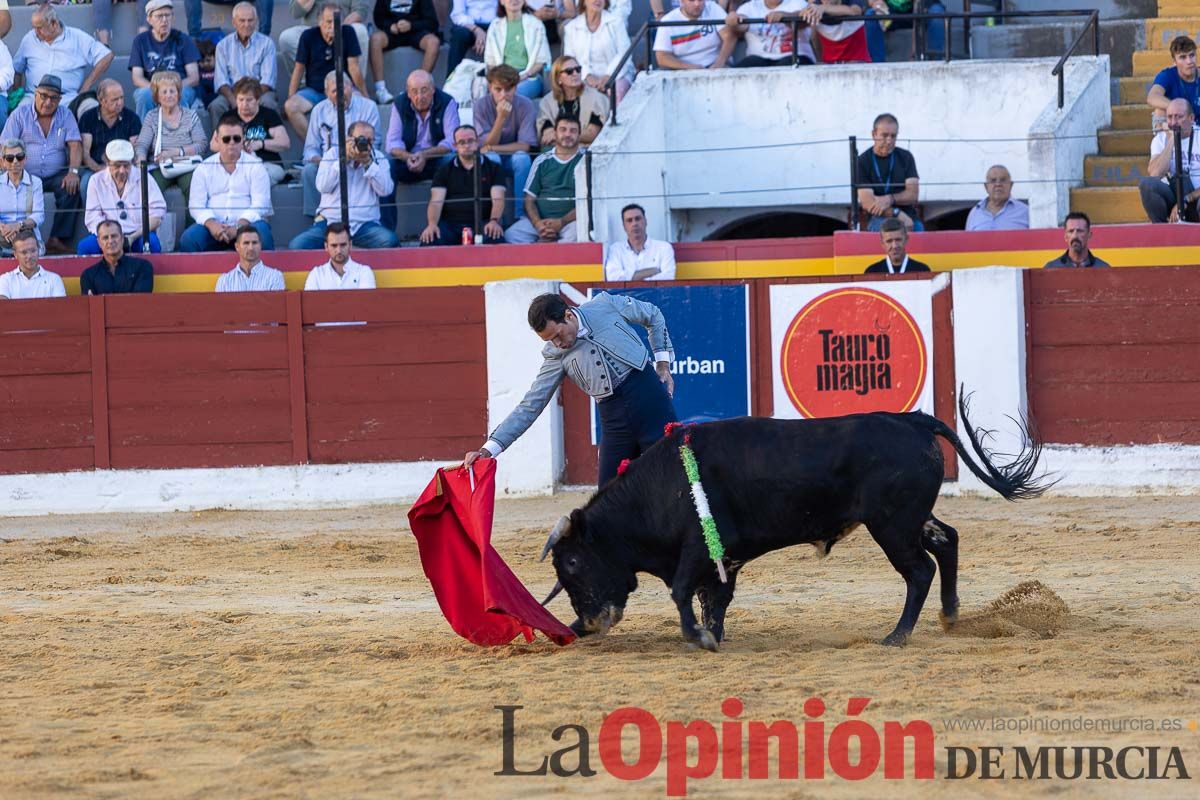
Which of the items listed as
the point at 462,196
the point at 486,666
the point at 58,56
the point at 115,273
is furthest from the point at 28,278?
the point at 486,666

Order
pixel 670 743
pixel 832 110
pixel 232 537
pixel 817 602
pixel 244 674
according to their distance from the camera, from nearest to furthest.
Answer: pixel 670 743, pixel 244 674, pixel 817 602, pixel 232 537, pixel 832 110

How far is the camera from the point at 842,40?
12.0 metres

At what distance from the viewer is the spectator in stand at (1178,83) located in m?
10.7

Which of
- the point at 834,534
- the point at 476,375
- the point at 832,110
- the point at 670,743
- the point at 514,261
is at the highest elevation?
the point at 832,110

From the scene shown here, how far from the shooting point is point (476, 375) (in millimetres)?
9883

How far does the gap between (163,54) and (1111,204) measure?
6.58m

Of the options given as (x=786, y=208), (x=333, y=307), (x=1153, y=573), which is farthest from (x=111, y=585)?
(x=786, y=208)

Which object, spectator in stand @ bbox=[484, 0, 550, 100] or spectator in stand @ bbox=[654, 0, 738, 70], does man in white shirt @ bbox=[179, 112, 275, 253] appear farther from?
spectator in stand @ bbox=[654, 0, 738, 70]

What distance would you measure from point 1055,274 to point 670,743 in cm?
596

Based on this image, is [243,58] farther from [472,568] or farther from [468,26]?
[472,568]

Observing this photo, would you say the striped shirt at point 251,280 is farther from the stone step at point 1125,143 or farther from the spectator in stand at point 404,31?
the stone step at point 1125,143

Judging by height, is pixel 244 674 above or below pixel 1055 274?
→ below

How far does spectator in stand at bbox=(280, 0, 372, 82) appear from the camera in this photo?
12.2 m

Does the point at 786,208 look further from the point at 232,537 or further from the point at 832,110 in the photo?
the point at 232,537
